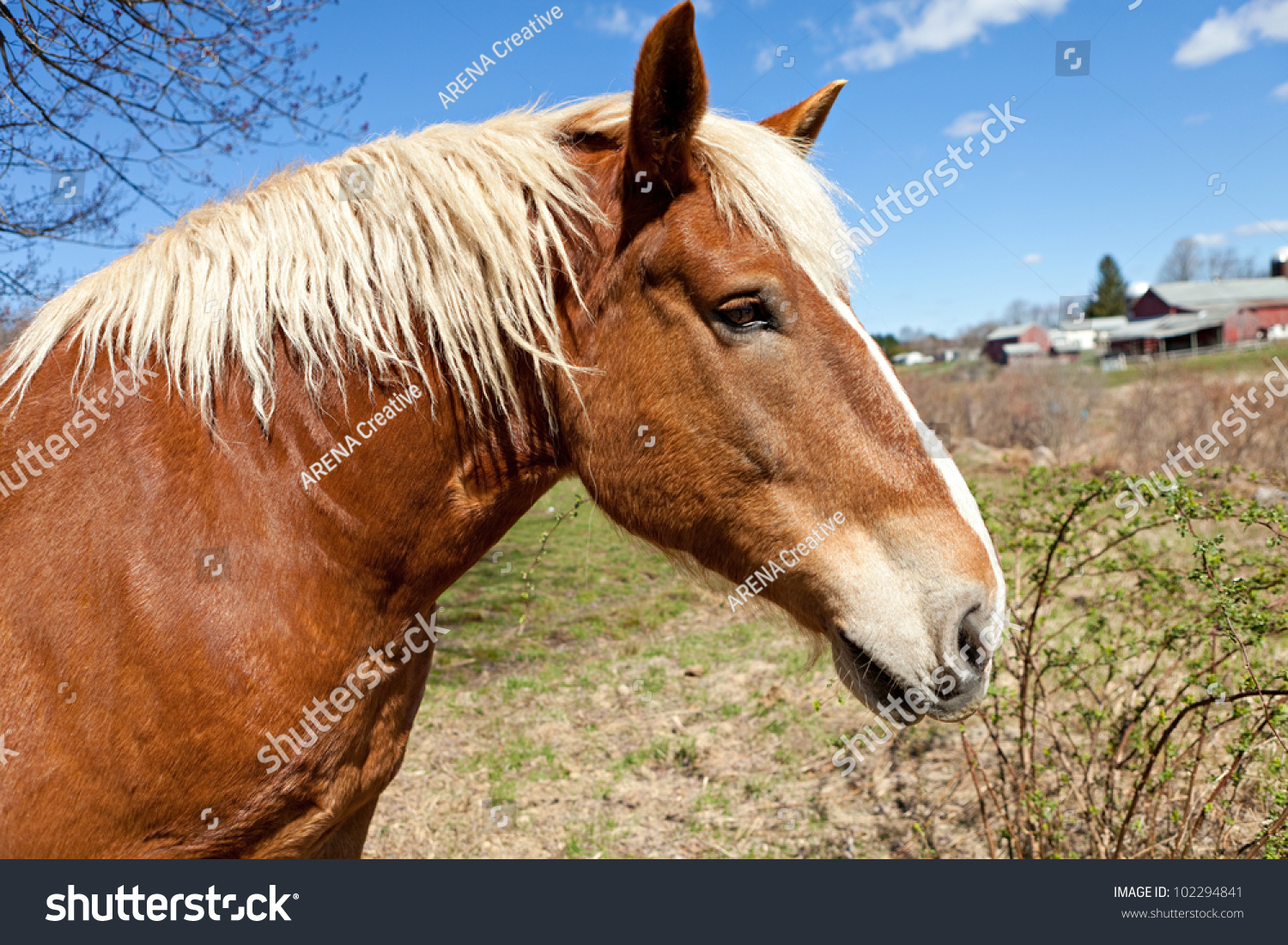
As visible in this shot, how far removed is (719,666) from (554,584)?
3157mm

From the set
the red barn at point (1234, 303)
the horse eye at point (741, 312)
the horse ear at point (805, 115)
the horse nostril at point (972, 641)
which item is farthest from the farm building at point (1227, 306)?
the horse eye at point (741, 312)

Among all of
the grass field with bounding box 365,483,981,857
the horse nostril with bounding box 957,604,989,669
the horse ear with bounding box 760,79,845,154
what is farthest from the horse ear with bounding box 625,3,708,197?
the horse nostril with bounding box 957,604,989,669

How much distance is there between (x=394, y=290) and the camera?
1.78 meters

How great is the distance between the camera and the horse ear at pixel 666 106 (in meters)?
1.66

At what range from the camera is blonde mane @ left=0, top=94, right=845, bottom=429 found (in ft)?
5.74

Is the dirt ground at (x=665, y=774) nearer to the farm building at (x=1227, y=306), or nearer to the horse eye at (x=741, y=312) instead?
the horse eye at (x=741, y=312)

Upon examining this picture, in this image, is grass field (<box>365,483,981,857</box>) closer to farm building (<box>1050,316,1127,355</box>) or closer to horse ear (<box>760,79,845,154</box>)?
horse ear (<box>760,79,845,154</box>)

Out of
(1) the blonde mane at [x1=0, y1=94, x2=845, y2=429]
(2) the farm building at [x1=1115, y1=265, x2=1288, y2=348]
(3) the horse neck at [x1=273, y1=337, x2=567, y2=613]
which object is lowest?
(2) the farm building at [x1=1115, y1=265, x2=1288, y2=348]

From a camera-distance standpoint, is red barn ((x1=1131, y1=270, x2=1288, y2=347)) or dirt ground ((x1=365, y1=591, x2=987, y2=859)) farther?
red barn ((x1=1131, y1=270, x2=1288, y2=347))

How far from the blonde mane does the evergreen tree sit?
167ft
